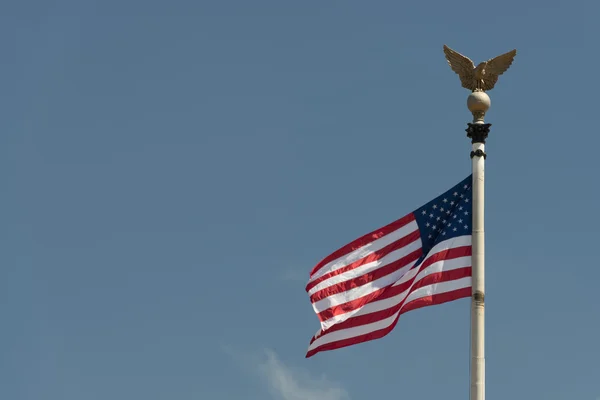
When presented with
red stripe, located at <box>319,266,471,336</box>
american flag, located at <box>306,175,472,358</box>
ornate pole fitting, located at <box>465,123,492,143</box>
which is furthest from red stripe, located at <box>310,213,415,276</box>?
ornate pole fitting, located at <box>465,123,492,143</box>

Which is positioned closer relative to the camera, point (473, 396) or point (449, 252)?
point (473, 396)

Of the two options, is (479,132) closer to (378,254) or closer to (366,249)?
(378,254)

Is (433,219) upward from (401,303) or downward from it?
upward

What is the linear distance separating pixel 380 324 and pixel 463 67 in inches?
286

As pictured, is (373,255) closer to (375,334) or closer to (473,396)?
(375,334)

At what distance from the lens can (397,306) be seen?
35719mm

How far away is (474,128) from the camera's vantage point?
116ft

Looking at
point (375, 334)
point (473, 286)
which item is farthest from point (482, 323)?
point (375, 334)

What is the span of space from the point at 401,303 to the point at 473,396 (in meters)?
3.80

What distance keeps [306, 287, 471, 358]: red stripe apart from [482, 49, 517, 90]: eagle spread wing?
5.82 m

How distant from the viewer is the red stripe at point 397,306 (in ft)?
114

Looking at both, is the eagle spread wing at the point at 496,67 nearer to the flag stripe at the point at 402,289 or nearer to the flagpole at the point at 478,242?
the flagpole at the point at 478,242

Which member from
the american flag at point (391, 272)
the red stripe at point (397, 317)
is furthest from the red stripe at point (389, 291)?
the red stripe at point (397, 317)

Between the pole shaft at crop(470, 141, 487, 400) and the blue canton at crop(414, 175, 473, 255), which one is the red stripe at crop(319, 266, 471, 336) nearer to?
the pole shaft at crop(470, 141, 487, 400)
